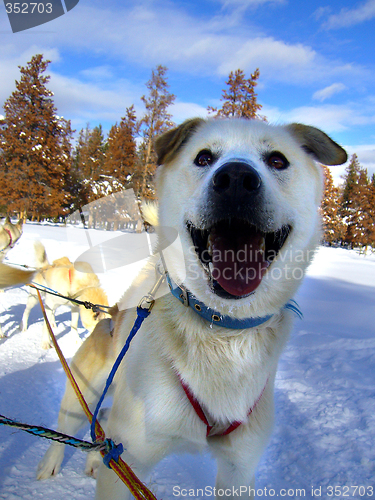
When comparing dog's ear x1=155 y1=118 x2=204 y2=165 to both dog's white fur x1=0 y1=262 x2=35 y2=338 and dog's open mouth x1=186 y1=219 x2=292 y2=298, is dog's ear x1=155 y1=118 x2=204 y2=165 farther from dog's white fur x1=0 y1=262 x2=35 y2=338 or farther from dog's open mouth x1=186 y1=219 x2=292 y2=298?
dog's white fur x1=0 y1=262 x2=35 y2=338

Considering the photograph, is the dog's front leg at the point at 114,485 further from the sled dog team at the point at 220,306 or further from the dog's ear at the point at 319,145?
the dog's ear at the point at 319,145

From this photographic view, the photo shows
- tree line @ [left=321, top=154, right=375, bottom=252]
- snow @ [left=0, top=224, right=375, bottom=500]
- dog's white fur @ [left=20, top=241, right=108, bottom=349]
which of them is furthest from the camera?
tree line @ [left=321, top=154, right=375, bottom=252]

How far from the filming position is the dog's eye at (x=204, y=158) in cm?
172

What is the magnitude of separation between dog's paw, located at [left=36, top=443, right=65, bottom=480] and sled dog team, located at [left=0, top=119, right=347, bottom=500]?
872 millimetres

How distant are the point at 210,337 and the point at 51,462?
5.69ft

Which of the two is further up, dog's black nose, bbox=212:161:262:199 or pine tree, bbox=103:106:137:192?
pine tree, bbox=103:106:137:192

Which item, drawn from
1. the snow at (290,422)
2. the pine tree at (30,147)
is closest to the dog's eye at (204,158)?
the snow at (290,422)

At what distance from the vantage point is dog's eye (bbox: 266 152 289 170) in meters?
1.73

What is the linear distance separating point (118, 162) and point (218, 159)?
85.0 ft

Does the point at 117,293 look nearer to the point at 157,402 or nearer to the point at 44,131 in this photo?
the point at 157,402

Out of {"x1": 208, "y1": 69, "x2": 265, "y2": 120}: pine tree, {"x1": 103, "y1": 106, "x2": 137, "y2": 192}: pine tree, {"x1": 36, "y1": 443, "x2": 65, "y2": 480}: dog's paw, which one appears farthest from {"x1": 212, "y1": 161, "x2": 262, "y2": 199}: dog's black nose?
{"x1": 103, "y1": 106, "x2": 137, "y2": 192}: pine tree

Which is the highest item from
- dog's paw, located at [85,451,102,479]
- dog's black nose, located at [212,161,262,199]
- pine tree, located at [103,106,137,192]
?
pine tree, located at [103,106,137,192]

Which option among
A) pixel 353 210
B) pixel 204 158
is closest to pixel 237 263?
pixel 204 158

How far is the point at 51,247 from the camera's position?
15.4m
